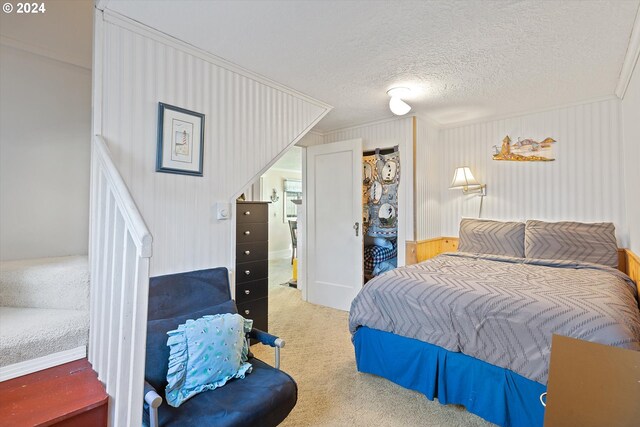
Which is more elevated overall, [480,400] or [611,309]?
[611,309]

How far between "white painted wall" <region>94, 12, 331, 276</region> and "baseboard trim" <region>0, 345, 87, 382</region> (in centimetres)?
53

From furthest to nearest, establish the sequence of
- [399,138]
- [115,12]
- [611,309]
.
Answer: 1. [399,138]
2. [115,12]
3. [611,309]

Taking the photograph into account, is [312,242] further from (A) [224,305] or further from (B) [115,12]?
(B) [115,12]

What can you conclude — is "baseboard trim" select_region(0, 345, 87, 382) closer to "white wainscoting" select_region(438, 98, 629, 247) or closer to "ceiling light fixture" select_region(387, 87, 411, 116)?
"ceiling light fixture" select_region(387, 87, 411, 116)

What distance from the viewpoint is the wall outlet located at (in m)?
2.16

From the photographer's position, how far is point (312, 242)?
13.3 ft

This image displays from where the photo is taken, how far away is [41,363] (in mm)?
1486

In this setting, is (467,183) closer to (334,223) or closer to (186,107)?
(334,223)

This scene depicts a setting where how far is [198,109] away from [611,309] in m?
2.68

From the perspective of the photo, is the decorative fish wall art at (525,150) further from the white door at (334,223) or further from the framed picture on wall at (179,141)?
the framed picture on wall at (179,141)

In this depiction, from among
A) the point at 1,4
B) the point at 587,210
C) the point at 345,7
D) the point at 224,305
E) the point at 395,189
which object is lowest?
the point at 224,305

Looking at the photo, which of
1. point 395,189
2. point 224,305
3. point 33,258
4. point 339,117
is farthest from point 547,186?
point 33,258

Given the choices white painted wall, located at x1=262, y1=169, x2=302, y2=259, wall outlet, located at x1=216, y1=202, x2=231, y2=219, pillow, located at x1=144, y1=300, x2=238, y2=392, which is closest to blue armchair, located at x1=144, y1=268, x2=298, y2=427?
pillow, located at x1=144, y1=300, x2=238, y2=392

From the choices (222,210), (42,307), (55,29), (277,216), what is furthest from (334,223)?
(277,216)
